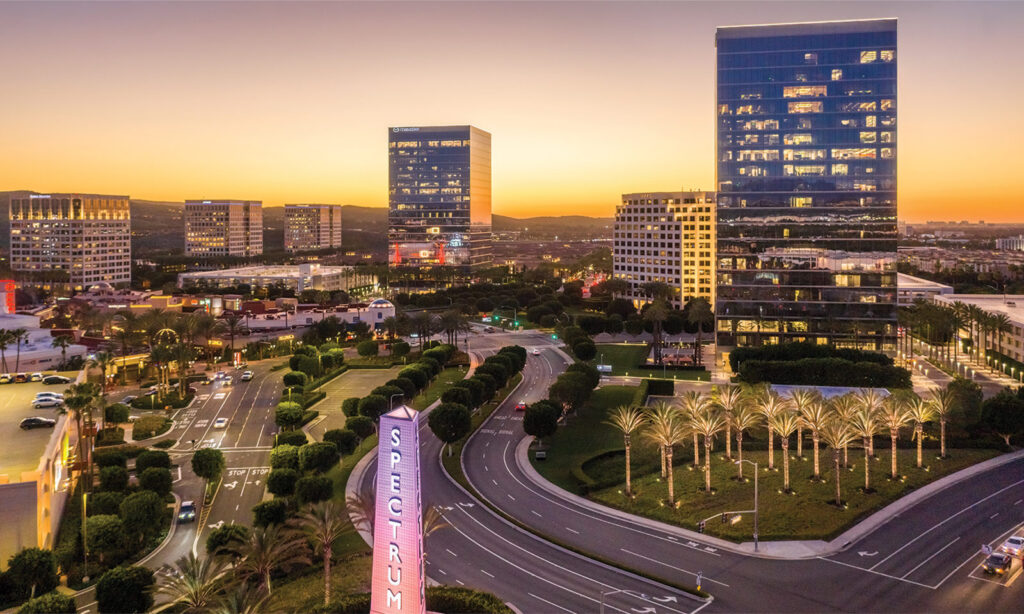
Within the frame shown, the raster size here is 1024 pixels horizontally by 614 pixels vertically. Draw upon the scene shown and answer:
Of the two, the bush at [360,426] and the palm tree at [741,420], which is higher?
the palm tree at [741,420]

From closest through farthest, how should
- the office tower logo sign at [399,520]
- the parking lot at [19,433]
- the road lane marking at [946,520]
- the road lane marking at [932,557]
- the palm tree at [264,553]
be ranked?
the office tower logo sign at [399,520] < the palm tree at [264,553] < the road lane marking at [932,557] < the road lane marking at [946,520] < the parking lot at [19,433]

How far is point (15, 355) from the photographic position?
376 ft

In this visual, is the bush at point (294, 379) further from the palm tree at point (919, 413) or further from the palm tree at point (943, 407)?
the palm tree at point (943, 407)

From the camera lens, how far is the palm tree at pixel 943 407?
237ft

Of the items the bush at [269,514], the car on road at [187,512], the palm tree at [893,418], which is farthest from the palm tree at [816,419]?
the car on road at [187,512]

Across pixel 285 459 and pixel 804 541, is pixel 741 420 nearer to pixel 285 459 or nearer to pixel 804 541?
pixel 804 541

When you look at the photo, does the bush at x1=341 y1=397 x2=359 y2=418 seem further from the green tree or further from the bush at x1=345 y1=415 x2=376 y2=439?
the green tree

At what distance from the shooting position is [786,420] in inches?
2537

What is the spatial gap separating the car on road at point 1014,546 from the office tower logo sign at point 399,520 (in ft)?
131

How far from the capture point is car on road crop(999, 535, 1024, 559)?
4888 centimetres

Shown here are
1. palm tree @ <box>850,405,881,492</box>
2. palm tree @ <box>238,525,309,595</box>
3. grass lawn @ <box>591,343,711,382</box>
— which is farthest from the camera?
grass lawn @ <box>591,343,711,382</box>

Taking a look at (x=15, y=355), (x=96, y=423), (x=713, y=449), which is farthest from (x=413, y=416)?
(x=15, y=355)

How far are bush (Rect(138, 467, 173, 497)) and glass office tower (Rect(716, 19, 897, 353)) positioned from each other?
9810 centimetres

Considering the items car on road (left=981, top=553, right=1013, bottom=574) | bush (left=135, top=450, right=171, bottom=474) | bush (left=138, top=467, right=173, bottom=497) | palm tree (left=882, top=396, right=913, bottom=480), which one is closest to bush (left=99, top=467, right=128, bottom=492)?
bush (left=138, top=467, right=173, bottom=497)
